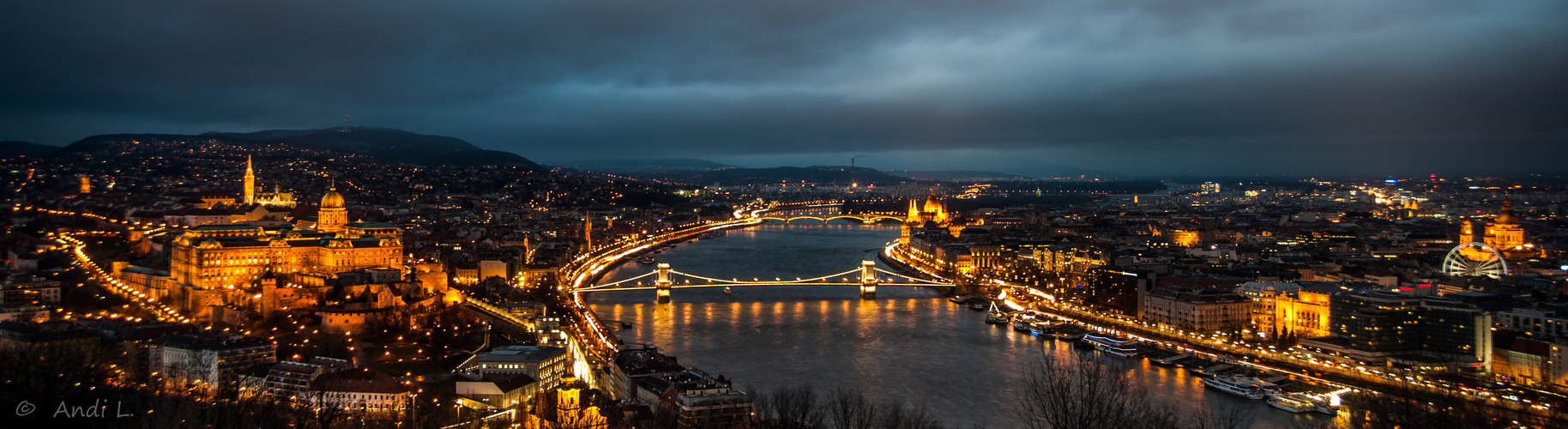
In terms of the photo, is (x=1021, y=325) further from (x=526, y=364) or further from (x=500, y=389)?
(x=500, y=389)

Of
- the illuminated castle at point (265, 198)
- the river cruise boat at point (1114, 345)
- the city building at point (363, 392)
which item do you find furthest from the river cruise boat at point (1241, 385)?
the illuminated castle at point (265, 198)

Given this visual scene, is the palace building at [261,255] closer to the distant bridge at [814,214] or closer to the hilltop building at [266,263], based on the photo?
the hilltop building at [266,263]

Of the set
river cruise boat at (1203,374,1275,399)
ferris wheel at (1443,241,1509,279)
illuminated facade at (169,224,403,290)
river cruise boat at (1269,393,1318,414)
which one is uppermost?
illuminated facade at (169,224,403,290)


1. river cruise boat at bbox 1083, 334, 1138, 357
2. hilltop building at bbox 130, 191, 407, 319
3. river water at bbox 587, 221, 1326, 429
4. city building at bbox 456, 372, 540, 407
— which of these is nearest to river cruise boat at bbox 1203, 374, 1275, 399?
river water at bbox 587, 221, 1326, 429

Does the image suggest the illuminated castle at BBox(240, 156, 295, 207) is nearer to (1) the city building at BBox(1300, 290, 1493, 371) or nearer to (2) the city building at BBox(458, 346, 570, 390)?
(2) the city building at BBox(458, 346, 570, 390)

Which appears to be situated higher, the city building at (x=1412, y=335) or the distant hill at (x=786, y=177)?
the distant hill at (x=786, y=177)

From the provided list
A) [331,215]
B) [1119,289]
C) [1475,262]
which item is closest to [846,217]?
[1119,289]
